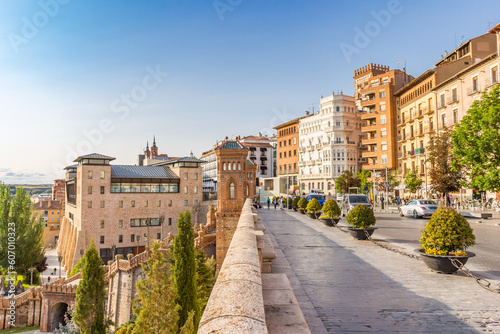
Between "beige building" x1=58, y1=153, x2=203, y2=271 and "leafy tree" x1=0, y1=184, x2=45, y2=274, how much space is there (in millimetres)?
5789

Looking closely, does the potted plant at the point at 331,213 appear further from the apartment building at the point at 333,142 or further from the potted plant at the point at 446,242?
the apartment building at the point at 333,142

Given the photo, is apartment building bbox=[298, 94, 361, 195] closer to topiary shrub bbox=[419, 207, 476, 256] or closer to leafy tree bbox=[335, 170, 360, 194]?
leafy tree bbox=[335, 170, 360, 194]

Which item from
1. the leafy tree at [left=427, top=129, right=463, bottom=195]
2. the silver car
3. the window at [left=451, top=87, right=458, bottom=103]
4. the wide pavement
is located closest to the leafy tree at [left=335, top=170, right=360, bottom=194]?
the window at [left=451, top=87, right=458, bottom=103]

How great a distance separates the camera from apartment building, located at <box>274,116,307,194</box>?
76938mm

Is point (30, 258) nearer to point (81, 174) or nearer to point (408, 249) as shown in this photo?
point (81, 174)

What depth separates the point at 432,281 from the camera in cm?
730

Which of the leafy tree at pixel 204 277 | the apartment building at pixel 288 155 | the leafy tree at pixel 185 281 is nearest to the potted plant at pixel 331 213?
the leafy tree at pixel 185 281

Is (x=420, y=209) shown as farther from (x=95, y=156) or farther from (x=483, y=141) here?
(x=95, y=156)

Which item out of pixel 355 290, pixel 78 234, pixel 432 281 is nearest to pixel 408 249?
pixel 432 281

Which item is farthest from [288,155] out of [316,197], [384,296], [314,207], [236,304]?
[236,304]

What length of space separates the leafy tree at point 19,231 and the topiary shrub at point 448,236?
54.7 m

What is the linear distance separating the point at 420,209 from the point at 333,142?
40104 mm

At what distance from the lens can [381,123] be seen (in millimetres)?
60969

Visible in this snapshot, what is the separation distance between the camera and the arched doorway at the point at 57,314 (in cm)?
3906
